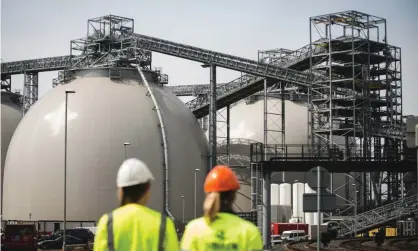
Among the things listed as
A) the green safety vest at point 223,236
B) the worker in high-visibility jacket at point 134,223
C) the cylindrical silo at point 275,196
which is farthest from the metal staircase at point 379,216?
the worker in high-visibility jacket at point 134,223

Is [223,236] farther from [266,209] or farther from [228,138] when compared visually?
[228,138]

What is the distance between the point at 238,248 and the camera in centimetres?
673

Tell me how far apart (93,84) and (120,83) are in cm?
218

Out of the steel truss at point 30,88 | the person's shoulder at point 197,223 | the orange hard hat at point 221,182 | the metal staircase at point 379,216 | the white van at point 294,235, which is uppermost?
the steel truss at point 30,88

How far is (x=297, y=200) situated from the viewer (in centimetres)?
7962

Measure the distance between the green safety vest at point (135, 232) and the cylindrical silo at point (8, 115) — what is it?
75.7 meters

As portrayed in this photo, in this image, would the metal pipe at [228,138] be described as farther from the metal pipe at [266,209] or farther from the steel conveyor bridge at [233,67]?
the metal pipe at [266,209]

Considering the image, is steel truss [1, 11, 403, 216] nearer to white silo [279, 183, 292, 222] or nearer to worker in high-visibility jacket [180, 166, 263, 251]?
white silo [279, 183, 292, 222]

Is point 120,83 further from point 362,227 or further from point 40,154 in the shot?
point 362,227

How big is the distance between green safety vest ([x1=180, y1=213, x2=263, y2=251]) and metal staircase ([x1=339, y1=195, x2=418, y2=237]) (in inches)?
1955

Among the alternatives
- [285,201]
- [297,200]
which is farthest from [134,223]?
[285,201]

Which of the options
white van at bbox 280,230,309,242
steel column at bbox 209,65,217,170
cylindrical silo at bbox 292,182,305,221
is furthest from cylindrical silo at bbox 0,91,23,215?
white van at bbox 280,230,309,242

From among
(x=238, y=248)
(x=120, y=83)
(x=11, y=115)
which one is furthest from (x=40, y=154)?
(x=238, y=248)

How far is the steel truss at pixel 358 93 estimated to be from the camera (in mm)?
69062
